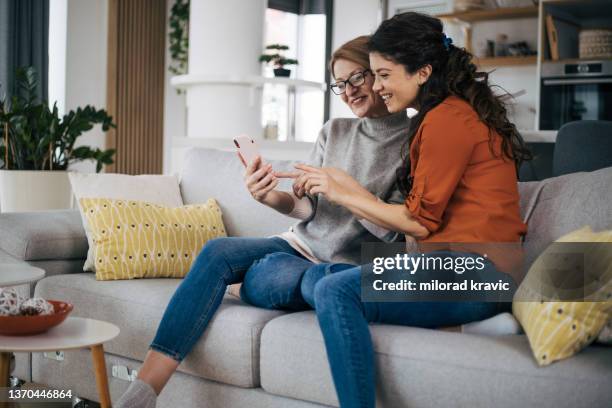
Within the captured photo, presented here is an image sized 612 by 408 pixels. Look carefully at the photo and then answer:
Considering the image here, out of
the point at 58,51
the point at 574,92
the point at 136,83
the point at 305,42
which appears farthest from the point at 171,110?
the point at 574,92

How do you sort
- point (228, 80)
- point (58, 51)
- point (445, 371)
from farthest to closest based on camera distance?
1. point (58, 51)
2. point (228, 80)
3. point (445, 371)

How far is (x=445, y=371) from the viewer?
1654 millimetres

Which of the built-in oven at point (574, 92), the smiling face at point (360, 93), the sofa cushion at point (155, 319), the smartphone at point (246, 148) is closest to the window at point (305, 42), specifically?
the built-in oven at point (574, 92)

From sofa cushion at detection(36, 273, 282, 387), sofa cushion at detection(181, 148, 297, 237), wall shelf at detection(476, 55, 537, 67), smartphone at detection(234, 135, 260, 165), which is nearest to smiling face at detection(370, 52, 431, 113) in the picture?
smartphone at detection(234, 135, 260, 165)

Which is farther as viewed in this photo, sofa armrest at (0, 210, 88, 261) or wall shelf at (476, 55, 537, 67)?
wall shelf at (476, 55, 537, 67)

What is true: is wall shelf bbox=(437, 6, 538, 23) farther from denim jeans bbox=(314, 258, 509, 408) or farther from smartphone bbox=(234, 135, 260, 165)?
denim jeans bbox=(314, 258, 509, 408)

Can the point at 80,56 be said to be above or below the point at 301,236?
above

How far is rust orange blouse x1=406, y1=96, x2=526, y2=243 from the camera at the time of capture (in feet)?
5.69

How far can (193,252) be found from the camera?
261 cm

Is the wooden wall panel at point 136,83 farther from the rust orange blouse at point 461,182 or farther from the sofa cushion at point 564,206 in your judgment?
the rust orange blouse at point 461,182

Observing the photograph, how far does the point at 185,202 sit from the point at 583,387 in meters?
1.83

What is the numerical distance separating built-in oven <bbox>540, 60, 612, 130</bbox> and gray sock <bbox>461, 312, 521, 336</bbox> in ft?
11.5

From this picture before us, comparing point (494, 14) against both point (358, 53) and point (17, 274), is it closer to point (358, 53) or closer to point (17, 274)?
point (358, 53)

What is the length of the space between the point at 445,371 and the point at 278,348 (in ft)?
1.49
